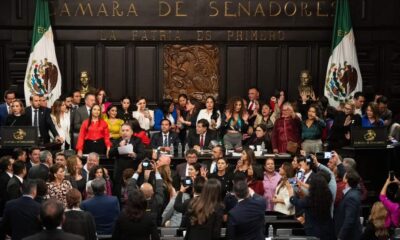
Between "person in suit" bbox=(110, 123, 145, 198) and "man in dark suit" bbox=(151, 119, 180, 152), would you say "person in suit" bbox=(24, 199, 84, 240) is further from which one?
"man in dark suit" bbox=(151, 119, 180, 152)

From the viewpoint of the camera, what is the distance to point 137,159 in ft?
57.8

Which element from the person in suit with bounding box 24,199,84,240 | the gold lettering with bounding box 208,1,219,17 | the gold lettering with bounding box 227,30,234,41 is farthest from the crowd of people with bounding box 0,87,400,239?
the gold lettering with bounding box 208,1,219,17

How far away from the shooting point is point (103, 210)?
42.1ft

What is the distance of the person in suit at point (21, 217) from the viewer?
12.1m

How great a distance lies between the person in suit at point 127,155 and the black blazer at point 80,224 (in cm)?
563

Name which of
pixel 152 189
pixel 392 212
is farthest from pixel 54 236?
pixel 392 212

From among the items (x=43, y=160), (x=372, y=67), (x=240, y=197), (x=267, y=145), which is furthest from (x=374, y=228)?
(x=372, y=67)

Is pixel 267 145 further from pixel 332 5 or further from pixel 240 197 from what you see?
pixel 240 197

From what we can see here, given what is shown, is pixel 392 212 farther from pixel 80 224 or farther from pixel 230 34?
pixel 230 34

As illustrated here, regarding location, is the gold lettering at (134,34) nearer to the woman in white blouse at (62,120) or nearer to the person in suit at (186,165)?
the woman in white blouse at (62,120)

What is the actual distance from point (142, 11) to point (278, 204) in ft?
28.6

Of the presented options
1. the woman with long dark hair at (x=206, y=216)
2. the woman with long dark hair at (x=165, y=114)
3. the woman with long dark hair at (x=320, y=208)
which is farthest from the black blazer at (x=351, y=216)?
the woman with long dark hair at (x=165, y=114)

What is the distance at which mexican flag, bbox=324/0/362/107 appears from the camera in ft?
74.8

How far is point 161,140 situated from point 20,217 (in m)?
7.15
